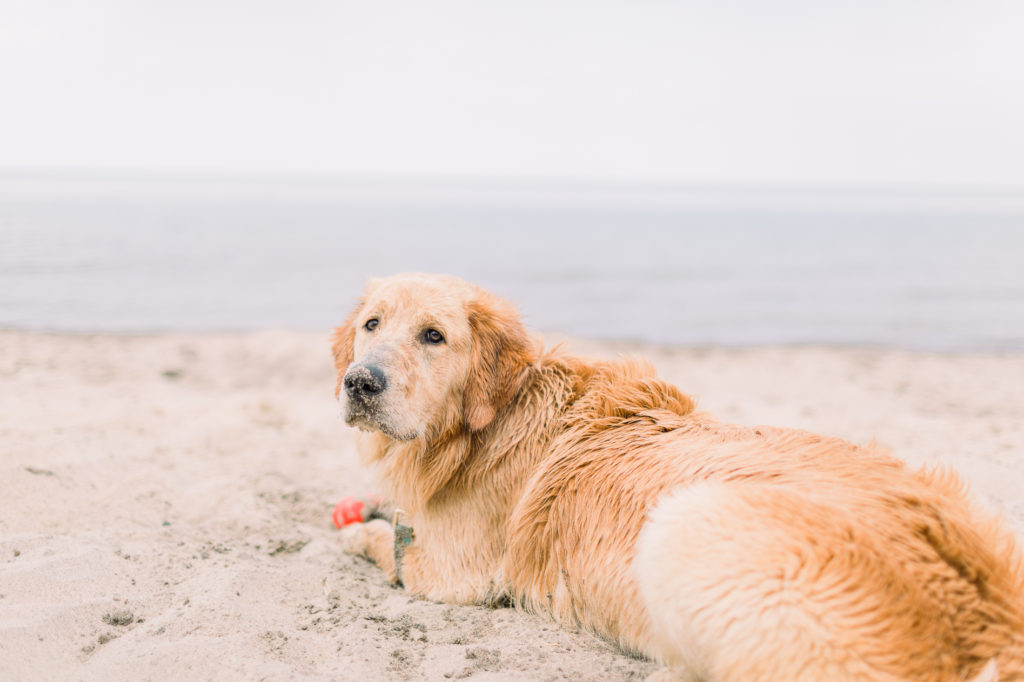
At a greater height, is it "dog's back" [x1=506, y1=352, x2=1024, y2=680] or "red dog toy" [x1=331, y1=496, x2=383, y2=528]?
"dog's back" [x1=506, y1=352, x2=1024, y2=680]

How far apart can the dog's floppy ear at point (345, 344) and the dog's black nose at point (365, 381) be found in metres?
0.66

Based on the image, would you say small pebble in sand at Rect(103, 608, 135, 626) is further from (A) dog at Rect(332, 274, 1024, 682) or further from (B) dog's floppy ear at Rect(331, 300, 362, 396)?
(B) dog's floppy ear at Rect(331, 300, 362, 396)

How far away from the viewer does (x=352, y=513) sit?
16.1 ft

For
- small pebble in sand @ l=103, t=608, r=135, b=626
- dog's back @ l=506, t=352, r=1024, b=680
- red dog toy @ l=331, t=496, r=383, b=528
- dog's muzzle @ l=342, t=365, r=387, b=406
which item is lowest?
red dog toy @ l=331, t=496, r=383, b=528

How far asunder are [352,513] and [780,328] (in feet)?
38.2

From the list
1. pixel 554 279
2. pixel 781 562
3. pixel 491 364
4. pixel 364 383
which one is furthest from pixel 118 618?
pixel 554 279

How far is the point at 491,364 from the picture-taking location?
3967 millimetres

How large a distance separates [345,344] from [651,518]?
2.17 m

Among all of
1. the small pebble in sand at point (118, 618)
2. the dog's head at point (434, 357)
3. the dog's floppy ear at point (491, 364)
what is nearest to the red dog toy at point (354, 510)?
the dog's head at point (434, 357)

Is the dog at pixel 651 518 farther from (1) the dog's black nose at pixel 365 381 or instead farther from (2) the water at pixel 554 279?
(2) the water at pixel 554 279

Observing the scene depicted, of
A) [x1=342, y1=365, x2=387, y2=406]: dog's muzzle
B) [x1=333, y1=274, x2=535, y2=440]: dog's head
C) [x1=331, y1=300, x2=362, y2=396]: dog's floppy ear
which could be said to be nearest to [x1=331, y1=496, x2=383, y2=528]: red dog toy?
[x1=331, y1=300, x2=362, y2=396]: dog's floppy ear

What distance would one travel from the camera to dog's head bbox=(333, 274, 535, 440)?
12.0ft

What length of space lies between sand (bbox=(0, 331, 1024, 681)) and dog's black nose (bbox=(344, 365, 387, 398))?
112 centimetres

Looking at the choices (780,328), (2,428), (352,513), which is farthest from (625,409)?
(780,328)
